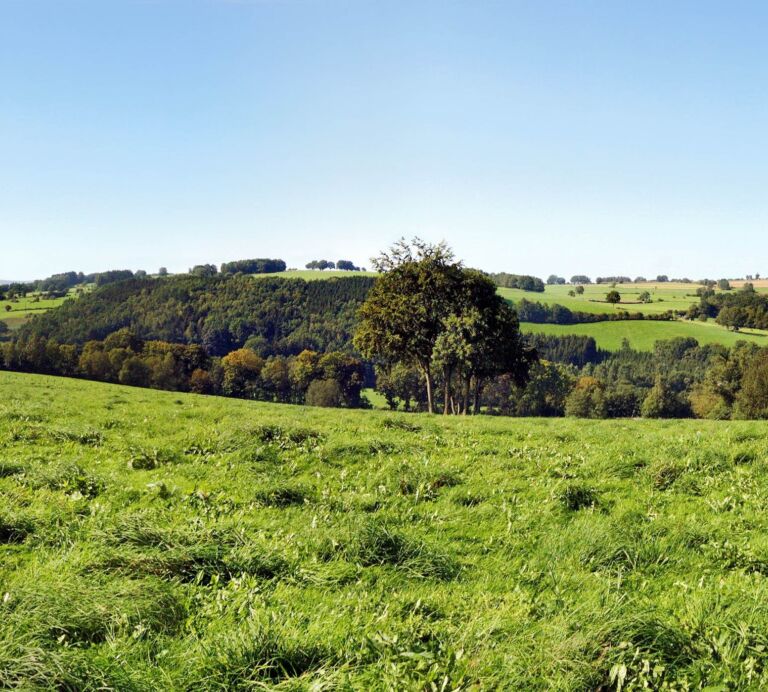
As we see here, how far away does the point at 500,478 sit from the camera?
9.15 metres

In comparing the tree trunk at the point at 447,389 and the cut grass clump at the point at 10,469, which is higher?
the cut grass clump at the point at 10,469

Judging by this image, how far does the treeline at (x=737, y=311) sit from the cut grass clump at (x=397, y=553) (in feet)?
688

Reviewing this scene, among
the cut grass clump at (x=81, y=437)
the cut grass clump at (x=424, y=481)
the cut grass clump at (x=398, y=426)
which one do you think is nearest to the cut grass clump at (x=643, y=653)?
the cut grass clump at (x=424, y=481)

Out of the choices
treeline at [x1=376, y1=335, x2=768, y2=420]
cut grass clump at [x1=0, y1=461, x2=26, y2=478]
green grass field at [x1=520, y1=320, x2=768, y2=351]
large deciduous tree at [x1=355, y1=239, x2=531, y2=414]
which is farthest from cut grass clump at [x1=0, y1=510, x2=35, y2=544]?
green grass field at [x1=520, y1=320, x2=768, y2=351]

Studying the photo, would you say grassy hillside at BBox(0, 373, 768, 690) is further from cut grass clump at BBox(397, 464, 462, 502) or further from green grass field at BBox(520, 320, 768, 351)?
green grass field at BBox(520, 320, 768, 351)

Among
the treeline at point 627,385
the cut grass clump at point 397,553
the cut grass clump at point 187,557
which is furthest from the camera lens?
the treeline at point 627,385

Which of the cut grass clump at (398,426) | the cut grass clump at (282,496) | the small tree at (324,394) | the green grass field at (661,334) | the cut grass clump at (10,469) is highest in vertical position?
the cut grass clump at (10,469)

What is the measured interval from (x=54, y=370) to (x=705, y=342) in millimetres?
193734

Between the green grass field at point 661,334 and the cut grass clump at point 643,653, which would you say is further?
the green grass field at point 661,334

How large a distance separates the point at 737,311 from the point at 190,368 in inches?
7240

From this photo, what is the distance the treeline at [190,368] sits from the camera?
10919 centimetres

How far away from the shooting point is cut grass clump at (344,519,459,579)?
555 centimetres

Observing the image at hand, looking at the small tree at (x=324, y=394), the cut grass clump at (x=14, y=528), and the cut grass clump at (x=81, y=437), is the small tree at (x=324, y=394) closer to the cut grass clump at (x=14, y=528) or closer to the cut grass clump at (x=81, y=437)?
the cut grass clump at (x=81, y=437)

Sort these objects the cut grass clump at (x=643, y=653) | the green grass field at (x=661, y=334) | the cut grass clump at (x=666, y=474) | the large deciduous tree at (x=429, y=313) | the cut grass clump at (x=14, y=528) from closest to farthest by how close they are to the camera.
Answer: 1. the cut grass clump at (x=643, y=653)
2. the cut grass clump at (x=14, y=528)
3. the cut grass clump at (x=666, y=474)
4. the large deciduous tree at (x=429, y=313)
5. the green grass field at (x=661, y=334)
